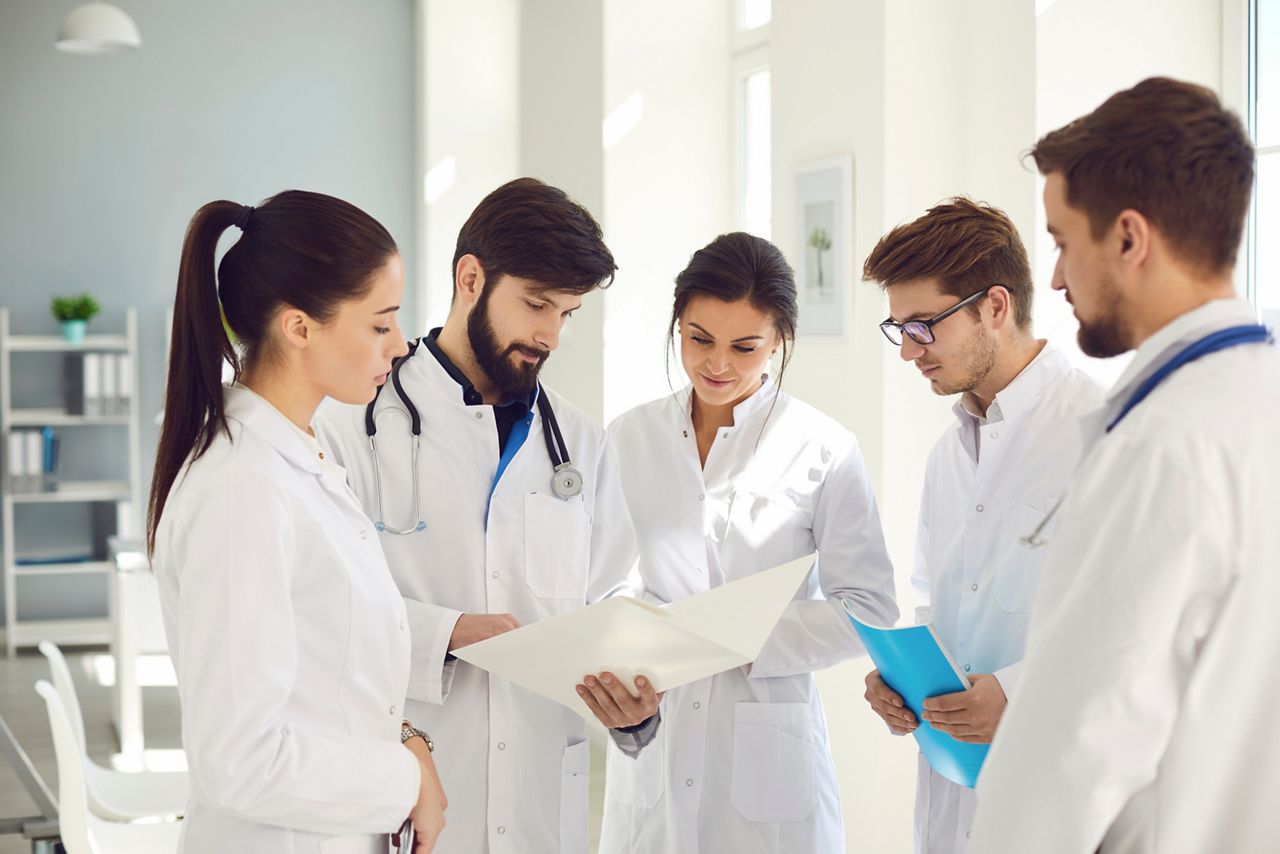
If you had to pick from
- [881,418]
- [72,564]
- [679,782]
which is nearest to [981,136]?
[881,418]

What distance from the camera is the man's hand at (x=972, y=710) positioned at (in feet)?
5.71

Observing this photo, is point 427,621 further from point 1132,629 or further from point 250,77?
point 250,77

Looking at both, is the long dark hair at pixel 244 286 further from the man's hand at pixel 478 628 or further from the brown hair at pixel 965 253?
the brown hair at pixel 965 253

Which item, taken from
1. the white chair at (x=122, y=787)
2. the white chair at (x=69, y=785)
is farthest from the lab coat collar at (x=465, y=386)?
the white chair at (x=122, y=787)

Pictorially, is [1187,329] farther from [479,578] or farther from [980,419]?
[479,578]

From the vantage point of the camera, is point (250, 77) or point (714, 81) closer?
point (714, 81)

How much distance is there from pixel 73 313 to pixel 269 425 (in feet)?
19.6

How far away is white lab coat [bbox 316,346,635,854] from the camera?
74.6 inches

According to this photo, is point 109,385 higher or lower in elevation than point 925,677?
higher

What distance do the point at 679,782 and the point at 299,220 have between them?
1275 mm

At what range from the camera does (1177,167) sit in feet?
3.71

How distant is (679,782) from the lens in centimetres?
220

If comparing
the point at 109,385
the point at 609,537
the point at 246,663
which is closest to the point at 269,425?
the point at 246,663

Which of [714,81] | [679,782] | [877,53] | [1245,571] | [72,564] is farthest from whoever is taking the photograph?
[72,564]
